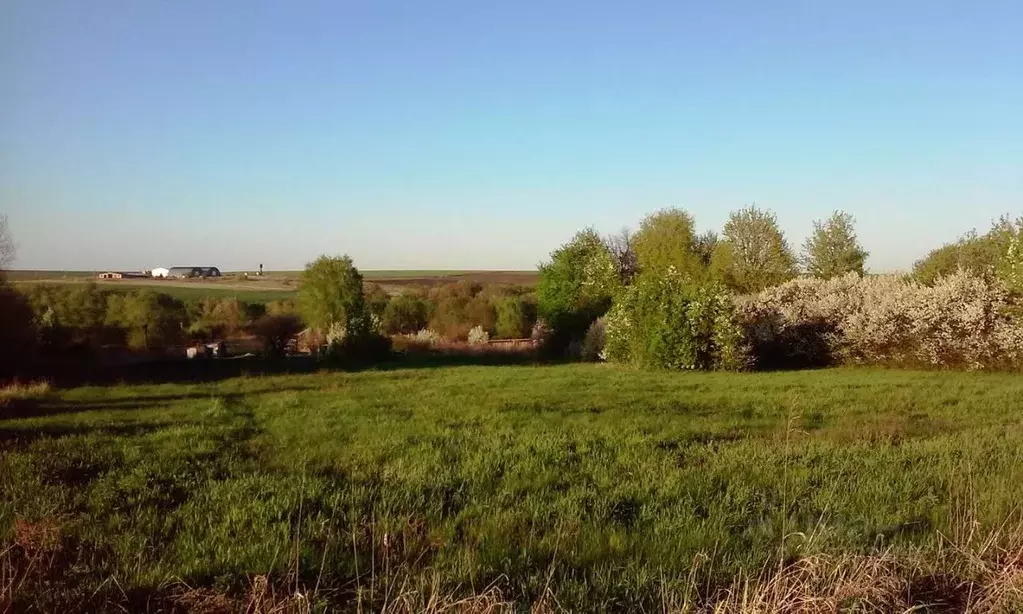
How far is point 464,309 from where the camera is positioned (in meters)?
60.0

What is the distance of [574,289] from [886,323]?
1987 centimetres

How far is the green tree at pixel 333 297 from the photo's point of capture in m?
39.6

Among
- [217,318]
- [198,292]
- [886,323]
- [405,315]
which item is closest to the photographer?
[886,323]

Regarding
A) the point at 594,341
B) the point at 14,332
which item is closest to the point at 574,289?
the point at 594,341

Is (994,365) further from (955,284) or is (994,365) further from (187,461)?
(187,461)

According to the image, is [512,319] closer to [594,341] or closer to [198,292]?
[594,341]

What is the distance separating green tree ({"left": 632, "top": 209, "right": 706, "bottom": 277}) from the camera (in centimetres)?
4878

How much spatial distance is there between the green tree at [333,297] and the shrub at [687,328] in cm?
1679

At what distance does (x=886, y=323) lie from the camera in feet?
92.0

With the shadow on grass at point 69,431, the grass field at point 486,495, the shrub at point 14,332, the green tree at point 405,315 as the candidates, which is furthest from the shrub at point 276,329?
the shadow on grass at point 69,431

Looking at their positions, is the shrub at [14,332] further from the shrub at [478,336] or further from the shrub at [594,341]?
the shrub at [478,336]

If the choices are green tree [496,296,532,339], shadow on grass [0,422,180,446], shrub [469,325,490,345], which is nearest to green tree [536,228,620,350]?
shrub [469,325,490,345]

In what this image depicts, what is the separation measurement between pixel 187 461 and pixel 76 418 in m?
7.31

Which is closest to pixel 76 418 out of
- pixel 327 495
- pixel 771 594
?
pixel 327 495
